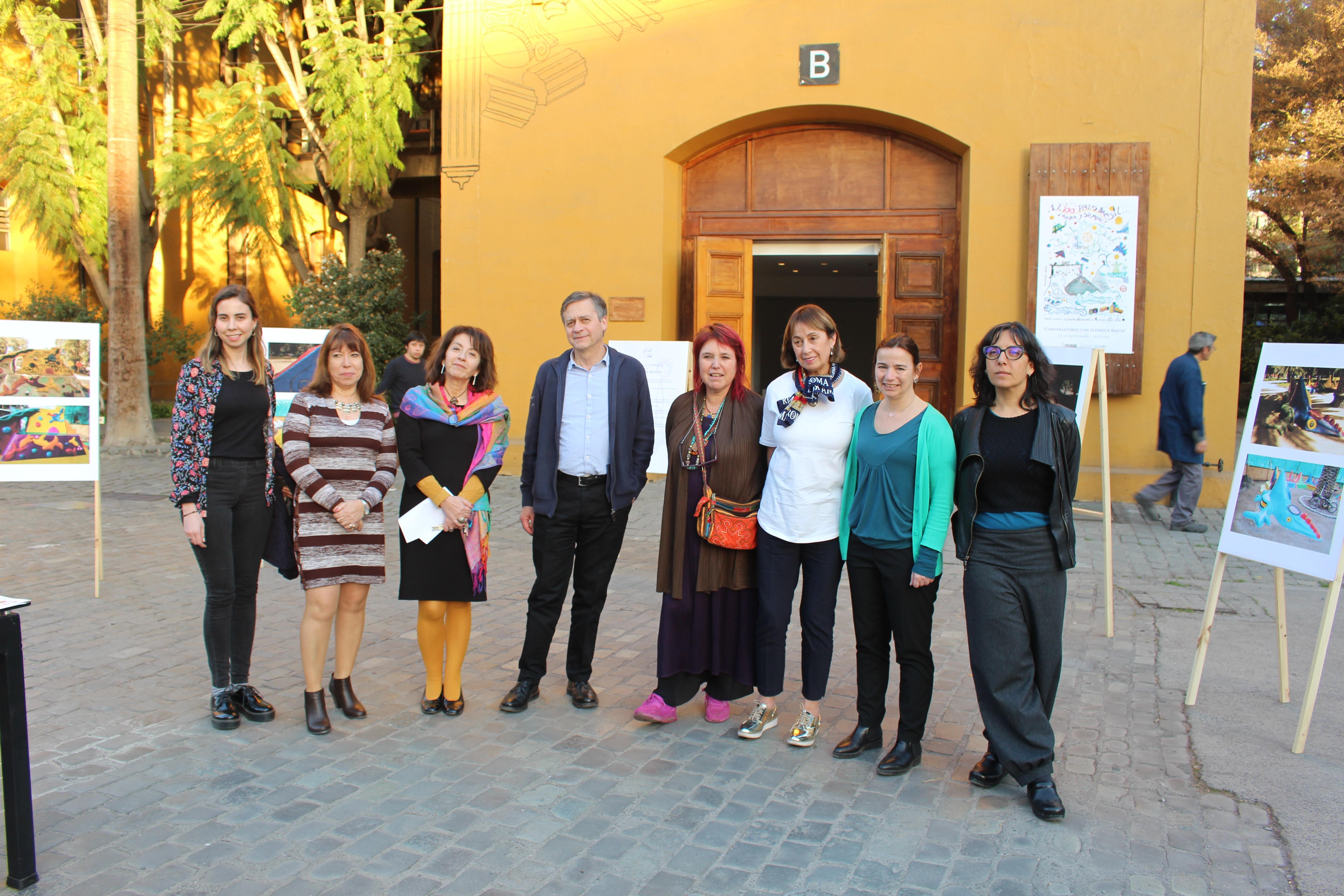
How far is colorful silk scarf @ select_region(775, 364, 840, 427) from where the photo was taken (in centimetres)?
399

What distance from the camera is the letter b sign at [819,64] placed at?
10586 millimetres

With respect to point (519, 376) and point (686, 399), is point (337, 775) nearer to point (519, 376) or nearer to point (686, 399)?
point (686, 399)

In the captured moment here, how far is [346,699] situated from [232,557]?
2.72 feet

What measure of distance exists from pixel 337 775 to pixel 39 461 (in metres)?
4.49

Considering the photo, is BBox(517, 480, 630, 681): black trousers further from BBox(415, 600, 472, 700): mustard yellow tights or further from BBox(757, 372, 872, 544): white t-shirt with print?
BBox(757, 372, 872, 544): white t-shirt with print

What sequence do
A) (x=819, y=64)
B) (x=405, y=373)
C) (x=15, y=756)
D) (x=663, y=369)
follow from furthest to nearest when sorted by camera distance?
(x=819, y=64), (x=405, y=373), (x=663, y=369), (x=15, y=756)

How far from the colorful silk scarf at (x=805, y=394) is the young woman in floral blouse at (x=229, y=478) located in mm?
2320

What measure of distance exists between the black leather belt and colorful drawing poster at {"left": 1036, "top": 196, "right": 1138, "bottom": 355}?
683 cm

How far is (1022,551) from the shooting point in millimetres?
3627

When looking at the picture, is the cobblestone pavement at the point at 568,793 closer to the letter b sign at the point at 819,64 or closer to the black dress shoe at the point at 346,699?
the black dress shoe at the point at 346,699

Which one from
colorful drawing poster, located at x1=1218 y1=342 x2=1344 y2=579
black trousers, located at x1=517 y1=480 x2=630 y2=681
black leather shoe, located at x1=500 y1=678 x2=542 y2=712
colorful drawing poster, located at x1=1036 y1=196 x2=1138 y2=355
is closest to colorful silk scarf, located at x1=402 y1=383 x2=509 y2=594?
black trousers, located at x1=517 y1=480 x2=630 y2=681


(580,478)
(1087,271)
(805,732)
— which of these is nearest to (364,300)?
(1087,271)

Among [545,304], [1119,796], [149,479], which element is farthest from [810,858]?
[149,479]

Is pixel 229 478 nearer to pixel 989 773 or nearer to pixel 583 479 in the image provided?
pixel 583 479
